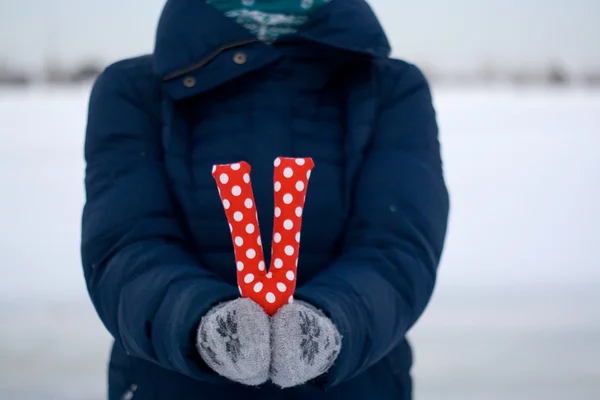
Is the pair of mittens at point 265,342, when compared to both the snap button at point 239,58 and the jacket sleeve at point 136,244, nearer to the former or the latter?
the jacket sleeve at point 136,244

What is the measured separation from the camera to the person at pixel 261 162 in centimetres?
60

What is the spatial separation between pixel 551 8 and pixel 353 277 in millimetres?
1703

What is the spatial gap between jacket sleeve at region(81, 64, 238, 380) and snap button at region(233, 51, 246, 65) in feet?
0.28

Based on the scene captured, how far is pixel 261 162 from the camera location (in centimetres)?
65

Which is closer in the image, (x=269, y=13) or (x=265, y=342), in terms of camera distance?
(x=265, y=342)

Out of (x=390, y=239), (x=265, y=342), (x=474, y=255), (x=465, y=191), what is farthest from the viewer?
(x=465, y=191)

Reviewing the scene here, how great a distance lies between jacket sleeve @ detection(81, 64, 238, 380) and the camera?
1.67 ft

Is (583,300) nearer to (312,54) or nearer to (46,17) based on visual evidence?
(312,54)

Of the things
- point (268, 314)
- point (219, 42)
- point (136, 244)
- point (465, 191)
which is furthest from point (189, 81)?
point (465, 191)

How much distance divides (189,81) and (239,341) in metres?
0.28

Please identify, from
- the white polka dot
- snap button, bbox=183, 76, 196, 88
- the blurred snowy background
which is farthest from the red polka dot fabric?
the blurred snowy background

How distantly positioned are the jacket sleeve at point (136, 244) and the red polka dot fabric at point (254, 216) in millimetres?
25

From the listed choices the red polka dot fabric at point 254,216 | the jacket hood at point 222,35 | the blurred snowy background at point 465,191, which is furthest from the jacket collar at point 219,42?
the blurred snowy background at point 465,191

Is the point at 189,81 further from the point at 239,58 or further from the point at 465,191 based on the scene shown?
the point at 465,191
